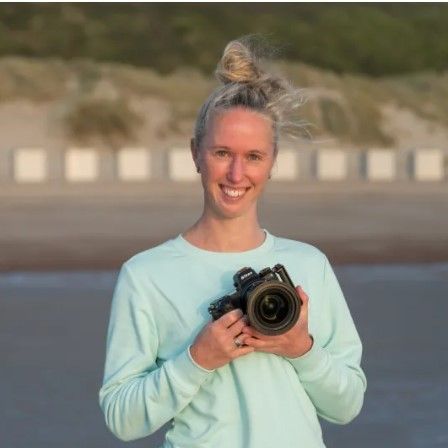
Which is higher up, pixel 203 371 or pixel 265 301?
pixel 265 301

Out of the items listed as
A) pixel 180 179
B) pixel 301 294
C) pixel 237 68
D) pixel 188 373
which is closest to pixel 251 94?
pixel 237 68

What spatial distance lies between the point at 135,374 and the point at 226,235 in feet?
0.86

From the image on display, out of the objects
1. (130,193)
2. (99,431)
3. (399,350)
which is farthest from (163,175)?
(99,431)

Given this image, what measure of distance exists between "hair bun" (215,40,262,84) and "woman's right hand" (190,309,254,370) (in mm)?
401

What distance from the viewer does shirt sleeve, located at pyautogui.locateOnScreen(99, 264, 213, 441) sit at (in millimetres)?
2324

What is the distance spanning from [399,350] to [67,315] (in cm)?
254

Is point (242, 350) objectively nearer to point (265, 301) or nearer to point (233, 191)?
point (265, 301)

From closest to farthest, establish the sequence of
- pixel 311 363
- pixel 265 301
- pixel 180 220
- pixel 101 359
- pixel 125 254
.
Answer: pixel 265 301 < pixel 311 363 < pixel 101 359 < pixel 125 254 < pixel 180 220

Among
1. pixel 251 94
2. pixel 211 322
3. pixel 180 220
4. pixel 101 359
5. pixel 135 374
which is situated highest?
pixel 251 94

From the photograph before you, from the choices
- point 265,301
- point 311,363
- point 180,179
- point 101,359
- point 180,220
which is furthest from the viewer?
point 180,179

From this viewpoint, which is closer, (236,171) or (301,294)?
(301,294)

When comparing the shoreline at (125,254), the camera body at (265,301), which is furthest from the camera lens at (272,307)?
the shoreline at (125,254)

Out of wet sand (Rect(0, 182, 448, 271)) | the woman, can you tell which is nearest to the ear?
the woman

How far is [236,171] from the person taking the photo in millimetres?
2365
